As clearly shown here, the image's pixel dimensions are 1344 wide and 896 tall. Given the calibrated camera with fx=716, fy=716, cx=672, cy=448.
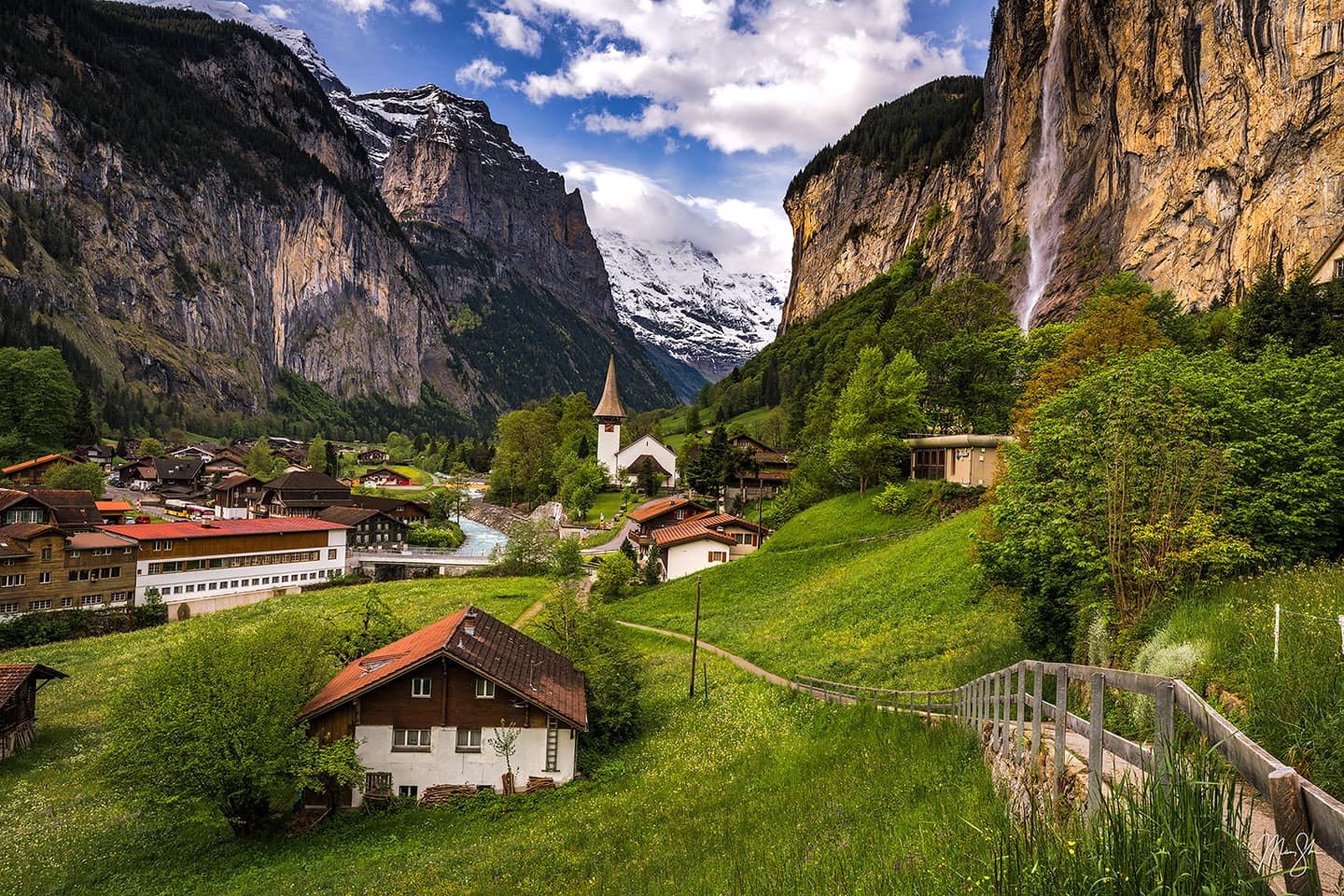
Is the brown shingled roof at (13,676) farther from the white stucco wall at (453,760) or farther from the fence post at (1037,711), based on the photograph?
the fence post at (1037,711)

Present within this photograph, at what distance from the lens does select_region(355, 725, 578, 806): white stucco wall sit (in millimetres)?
21625

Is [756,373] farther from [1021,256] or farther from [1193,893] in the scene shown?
[1193,893]

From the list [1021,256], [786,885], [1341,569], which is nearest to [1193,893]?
[786,885]

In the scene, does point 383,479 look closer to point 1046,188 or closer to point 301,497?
point 301,497

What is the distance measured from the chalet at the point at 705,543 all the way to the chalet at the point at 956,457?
43.7ft

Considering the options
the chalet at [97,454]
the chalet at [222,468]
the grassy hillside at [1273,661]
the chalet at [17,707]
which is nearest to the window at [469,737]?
the grassy hillside at [1273,661]

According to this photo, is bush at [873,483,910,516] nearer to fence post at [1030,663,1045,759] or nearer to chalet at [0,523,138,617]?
fence post at [1030,663,1045,759]

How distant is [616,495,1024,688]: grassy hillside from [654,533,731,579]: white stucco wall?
9.97 feet

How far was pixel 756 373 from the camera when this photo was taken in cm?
16325

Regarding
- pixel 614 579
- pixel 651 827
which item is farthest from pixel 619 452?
pixel 651 827

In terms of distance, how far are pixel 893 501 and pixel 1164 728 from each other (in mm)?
44323

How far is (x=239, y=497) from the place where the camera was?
97812mm

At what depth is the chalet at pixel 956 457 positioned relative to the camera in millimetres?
46000

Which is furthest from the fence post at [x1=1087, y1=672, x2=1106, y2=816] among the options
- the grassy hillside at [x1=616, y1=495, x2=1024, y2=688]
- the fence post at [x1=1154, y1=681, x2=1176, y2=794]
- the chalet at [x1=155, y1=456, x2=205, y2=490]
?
the chalet at [x1=155, y1=456, x2=205, y2=490]
